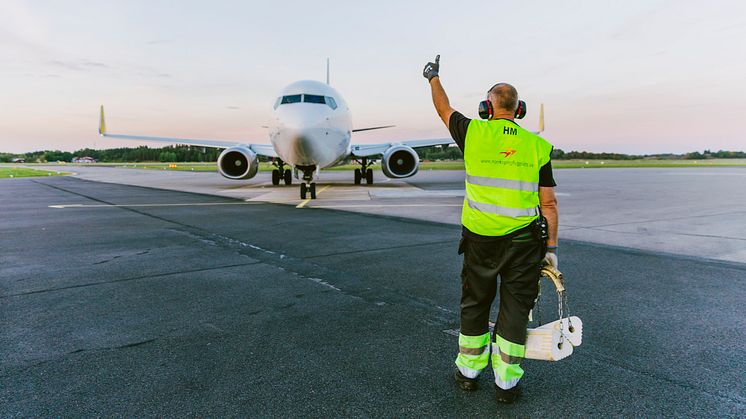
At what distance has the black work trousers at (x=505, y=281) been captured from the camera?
9.05 ft

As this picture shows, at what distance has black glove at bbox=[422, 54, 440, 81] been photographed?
3.27 metres

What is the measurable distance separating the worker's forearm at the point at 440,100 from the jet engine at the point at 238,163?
1600 centimetres

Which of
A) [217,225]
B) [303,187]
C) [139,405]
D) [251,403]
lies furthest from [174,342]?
[303,187]

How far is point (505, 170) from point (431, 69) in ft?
3.21

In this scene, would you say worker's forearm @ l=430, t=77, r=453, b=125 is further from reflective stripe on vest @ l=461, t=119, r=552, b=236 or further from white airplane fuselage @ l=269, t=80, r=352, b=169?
white airplane fuselage @ l=269, t=80, r=352, b=169

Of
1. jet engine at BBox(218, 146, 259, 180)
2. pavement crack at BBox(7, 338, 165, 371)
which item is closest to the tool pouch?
pavement crack at BBox(7, 338, 165, 371)

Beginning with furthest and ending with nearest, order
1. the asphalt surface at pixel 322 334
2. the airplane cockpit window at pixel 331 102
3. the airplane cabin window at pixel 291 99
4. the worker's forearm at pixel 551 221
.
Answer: the airplane cockpit window at pixel 331 102 → the airplane cabin window at pixel 291 99 → the worker's forearm at pixel 551 221 → the asphalt surface at pixel 322 334

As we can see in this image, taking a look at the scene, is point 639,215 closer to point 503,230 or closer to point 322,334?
point 503,230

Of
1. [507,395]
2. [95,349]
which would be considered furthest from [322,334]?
[95,349]

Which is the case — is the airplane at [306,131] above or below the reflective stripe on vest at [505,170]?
above

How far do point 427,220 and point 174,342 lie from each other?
7.22 meters

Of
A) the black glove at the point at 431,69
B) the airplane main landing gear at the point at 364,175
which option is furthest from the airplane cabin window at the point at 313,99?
the black glove at the point at 431,69

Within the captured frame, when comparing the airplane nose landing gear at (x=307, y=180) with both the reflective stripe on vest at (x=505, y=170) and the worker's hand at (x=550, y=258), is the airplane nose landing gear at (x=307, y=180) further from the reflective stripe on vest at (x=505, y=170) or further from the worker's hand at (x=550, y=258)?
the worker's hand at (x=550, y=258)

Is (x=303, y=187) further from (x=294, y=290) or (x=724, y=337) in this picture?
(x=724, y=337)
